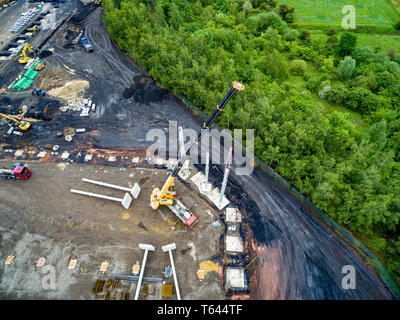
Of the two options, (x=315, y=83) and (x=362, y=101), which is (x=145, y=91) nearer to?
(x=315, y=83)

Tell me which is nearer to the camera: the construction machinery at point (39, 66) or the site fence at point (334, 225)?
the site fence at point (334, 225)

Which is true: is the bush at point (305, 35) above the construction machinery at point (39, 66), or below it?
below

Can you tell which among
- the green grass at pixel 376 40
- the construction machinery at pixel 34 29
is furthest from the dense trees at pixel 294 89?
the construction machinery at pixel 34 29

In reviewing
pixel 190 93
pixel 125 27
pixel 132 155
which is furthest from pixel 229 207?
pixel 125 27

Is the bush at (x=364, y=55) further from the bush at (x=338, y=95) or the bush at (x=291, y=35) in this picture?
the bush at (x=291, y=35)

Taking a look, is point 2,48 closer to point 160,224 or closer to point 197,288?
point 160,224

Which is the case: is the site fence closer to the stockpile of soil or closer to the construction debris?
the stockpile of soil

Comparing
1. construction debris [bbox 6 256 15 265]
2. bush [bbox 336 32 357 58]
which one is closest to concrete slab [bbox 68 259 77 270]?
construction debris [bbox 6 256 15 265]
